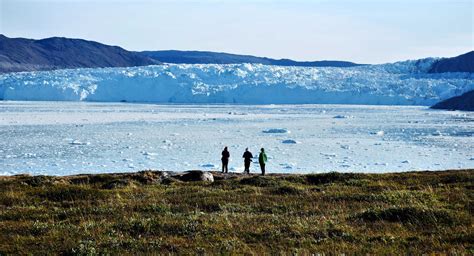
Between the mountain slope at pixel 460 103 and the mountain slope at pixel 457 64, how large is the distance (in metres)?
22.2

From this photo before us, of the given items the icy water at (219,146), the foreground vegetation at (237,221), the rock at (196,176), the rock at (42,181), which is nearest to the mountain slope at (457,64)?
the icy water at (219,146)

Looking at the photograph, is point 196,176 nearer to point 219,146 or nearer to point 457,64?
point 219,146

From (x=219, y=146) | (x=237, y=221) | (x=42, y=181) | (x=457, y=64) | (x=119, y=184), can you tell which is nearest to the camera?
(x=237, y=221)

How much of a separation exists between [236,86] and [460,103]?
Result: 2985cm

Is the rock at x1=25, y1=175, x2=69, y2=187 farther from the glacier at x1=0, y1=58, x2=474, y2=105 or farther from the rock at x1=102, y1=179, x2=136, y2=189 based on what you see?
the glacier at x1=0, y1=58, x2=474, y2=105

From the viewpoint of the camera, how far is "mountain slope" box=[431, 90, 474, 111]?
73.1 metres

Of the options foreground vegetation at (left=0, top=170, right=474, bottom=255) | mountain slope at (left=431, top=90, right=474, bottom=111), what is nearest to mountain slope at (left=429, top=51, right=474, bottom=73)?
mountain slope at (left=431, top=90, right=474, bottom=111)

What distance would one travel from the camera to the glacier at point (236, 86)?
7756cm

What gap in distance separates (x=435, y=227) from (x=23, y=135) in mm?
30764

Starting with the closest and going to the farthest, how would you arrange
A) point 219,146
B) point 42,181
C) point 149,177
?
point 42,181
point 149,177
point 219,146

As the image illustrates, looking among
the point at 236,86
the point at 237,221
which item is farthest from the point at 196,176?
the point at 236,86

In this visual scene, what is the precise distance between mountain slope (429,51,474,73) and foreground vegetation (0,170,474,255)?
9132 cm

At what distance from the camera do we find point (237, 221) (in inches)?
315

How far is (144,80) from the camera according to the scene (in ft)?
263
